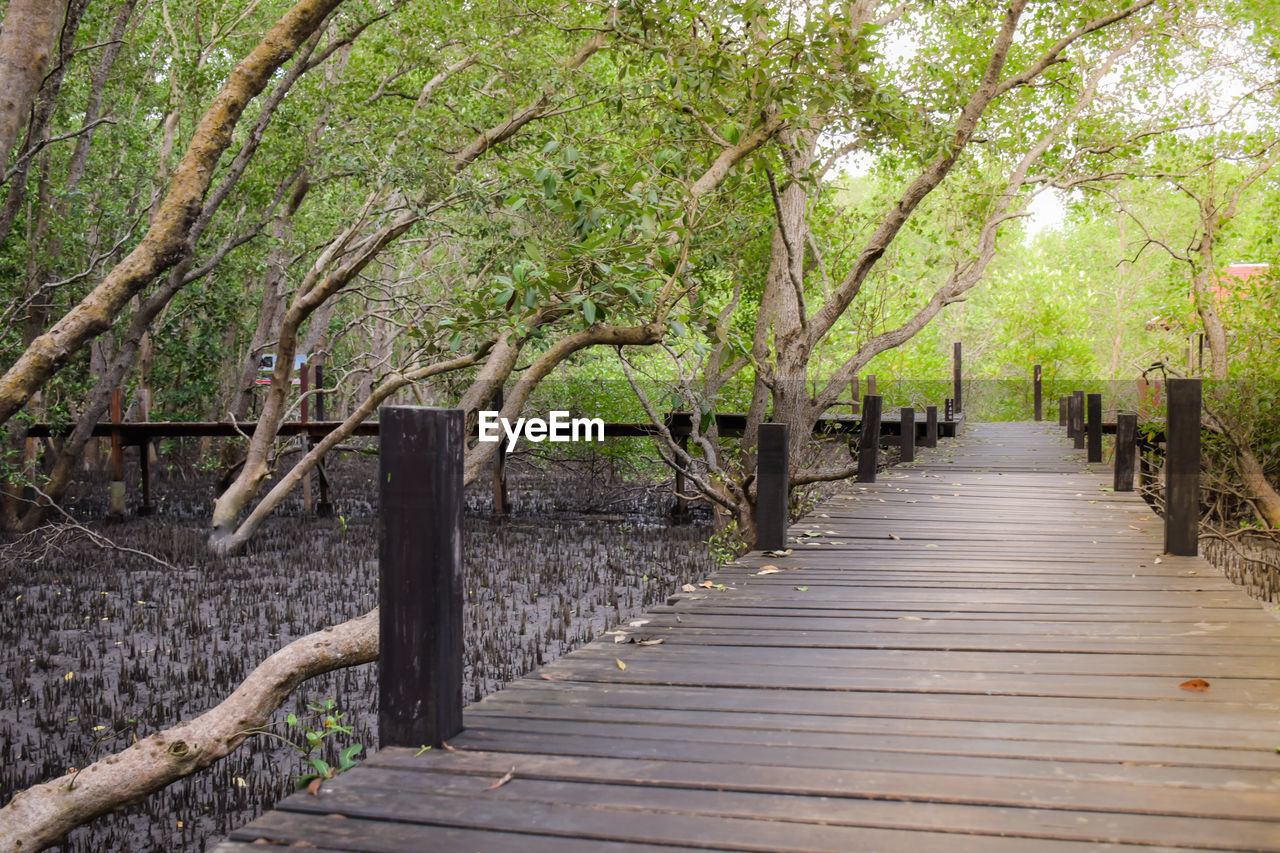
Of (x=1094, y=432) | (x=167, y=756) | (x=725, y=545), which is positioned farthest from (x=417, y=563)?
(x=1094, y=432)

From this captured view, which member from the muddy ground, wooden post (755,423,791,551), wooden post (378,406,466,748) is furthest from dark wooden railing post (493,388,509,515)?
wooden post (378,406,466,748)

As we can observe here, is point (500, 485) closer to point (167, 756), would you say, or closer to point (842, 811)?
point (167, 756)

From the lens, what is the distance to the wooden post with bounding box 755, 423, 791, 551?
207 inches

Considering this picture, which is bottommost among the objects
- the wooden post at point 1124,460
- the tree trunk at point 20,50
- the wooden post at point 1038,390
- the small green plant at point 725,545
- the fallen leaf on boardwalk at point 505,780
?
the small green plant at point 725,545

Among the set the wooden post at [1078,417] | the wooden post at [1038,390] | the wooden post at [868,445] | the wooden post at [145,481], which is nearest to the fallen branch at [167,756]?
the wooden post at [868,445]

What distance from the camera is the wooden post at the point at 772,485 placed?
5270 mm

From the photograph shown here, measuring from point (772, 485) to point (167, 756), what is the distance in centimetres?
291

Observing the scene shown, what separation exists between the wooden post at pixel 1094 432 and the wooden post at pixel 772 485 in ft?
22.3

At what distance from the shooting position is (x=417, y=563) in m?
2.32

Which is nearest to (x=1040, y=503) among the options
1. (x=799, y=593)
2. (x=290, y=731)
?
(x=799, y=593)

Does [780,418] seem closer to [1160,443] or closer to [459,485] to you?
[1160,443]

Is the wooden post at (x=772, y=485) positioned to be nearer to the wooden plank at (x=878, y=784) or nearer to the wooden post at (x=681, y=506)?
the wooden plank at (x=878, y=784)

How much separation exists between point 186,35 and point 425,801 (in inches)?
461

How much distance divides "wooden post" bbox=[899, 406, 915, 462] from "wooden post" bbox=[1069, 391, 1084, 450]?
3566 mm
